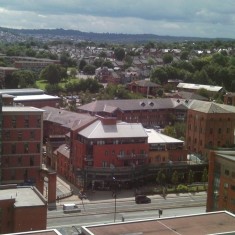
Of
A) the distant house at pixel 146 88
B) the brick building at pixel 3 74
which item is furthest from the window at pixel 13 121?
the brick building at pixel 3 74

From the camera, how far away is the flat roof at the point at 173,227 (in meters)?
30.7

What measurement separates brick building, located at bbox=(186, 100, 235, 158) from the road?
49.1 feet

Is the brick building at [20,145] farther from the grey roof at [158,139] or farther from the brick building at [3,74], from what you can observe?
the brick building at [3,74]

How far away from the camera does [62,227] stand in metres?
45.6

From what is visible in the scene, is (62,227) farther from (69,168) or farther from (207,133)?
(207,133)

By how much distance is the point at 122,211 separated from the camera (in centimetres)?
5091

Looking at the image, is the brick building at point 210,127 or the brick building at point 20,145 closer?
the brick building at point 20,145

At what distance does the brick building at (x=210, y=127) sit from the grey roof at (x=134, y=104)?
69.8 feet

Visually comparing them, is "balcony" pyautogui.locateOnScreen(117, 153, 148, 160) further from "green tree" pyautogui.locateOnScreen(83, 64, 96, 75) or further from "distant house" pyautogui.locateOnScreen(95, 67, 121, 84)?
"green tree" pyautogui.locateOnScreen(83, 64, 96, 75)

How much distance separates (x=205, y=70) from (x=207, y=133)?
74324 mm

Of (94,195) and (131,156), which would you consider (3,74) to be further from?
(94,195)

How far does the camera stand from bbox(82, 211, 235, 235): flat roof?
30.7 metres

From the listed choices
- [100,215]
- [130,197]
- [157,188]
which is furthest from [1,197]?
[157,188]

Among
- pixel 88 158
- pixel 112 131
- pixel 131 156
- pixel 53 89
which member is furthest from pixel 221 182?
pixel 53 89
